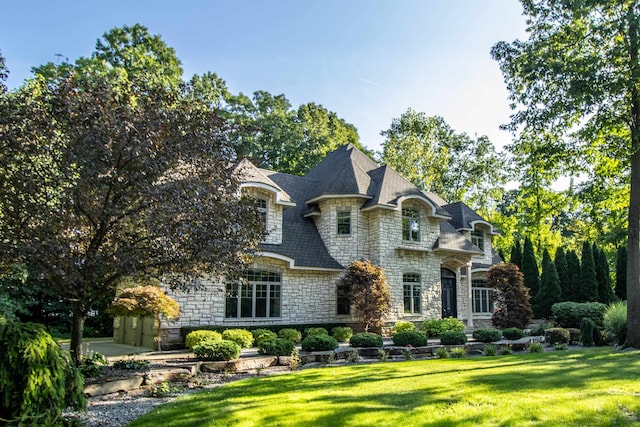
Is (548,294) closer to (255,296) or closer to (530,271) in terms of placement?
(530,271)

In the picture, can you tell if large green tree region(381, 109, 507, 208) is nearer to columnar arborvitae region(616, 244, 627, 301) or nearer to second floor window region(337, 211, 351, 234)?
columnar arborvitae region(616, 244, 627, 301)

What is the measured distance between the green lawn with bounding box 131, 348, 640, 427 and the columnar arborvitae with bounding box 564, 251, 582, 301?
1765cm

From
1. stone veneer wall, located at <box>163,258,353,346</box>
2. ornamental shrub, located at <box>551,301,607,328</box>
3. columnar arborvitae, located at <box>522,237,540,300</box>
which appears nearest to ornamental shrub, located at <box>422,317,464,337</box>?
stone veneer wall, located at <box>163,258,353,346</box>

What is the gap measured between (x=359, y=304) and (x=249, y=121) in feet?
66.6

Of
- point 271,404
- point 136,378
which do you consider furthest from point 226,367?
point 271,404

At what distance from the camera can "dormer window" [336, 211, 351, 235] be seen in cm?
1964

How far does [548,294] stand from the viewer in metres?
25.6

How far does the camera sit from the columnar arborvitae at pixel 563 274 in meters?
26.4

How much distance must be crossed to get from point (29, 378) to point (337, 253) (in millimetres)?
15240

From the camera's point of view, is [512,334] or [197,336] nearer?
[197,336]

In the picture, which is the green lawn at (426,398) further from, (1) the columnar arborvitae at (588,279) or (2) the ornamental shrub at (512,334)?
(1) the columnar arborvitae at (588,279)

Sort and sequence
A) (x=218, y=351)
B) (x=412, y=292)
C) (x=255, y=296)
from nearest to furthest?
(x=218, y=351) → (x=255, y=296) → (x=412, y=292)

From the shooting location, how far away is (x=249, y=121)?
109 feet

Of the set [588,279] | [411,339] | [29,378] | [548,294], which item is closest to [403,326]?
[411,339]
